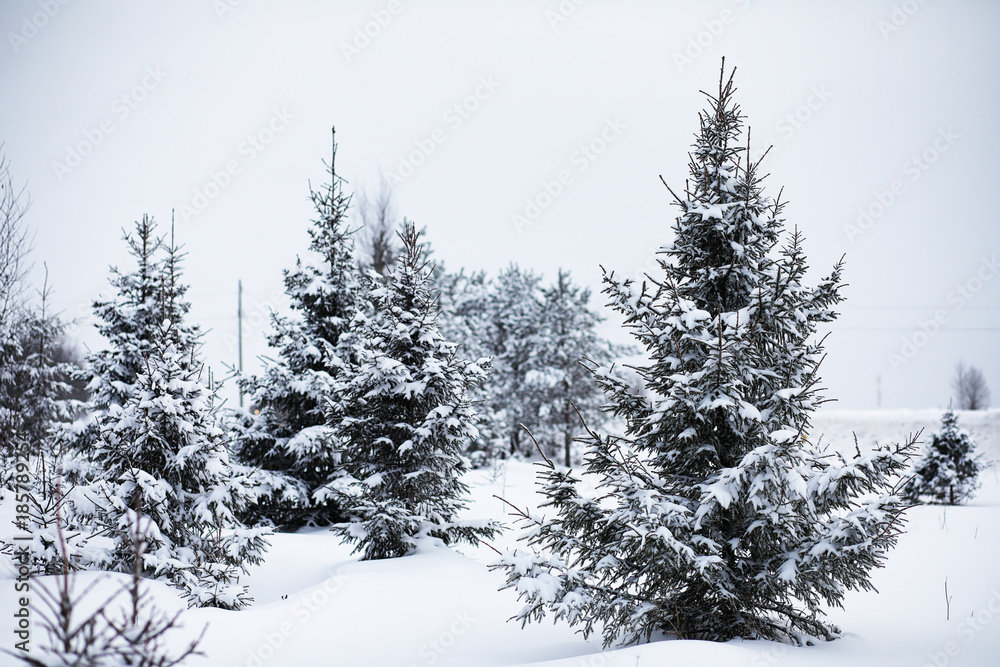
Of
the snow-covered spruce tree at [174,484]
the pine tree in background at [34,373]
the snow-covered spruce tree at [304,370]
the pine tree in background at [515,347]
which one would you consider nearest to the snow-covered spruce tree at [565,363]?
the pine tree in background at [515,347]

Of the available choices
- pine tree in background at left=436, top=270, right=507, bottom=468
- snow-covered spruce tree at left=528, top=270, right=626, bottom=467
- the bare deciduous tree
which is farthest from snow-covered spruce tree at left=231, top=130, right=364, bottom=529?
the bare deciduous tree

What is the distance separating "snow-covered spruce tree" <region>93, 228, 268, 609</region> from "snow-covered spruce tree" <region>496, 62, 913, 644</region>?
13.7 feet

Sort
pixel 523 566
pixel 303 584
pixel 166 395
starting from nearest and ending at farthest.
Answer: pixel 523 566, pixel 166 395, pixel 303 584

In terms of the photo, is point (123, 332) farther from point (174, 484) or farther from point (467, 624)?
point (467, 624)

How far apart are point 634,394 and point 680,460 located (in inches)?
31.2

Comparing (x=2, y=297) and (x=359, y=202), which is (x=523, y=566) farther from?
(x=359, y=202)

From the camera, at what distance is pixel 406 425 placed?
31.1 ft

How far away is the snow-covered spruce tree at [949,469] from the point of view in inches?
669

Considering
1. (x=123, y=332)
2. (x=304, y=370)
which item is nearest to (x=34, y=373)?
(x=123, y=332)

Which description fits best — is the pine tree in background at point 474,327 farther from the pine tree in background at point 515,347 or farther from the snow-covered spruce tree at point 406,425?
the snow-covered spruce tree at point 406,425

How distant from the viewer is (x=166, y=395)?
7660 mm

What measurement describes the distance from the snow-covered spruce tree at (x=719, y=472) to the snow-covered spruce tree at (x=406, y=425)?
375 cm

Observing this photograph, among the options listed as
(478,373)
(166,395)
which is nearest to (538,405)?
(478,373)

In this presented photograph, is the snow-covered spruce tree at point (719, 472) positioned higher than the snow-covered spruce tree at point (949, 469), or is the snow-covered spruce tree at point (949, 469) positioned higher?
the snow-covered spruce tree at point (719, 472)
